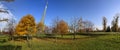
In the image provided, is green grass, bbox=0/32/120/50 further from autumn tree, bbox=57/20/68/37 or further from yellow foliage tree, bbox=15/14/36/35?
autumn tree, bbox=57/20/68/37

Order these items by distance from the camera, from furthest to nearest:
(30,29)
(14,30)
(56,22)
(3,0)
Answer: (56,22)
(14,30)
(30,29)
(3,0)

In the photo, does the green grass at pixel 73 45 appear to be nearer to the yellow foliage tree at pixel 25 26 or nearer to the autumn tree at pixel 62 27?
the yellow foliage tree at pixel 25 26

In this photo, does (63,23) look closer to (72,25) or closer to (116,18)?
(72,25)

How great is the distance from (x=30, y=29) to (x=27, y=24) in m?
2.12

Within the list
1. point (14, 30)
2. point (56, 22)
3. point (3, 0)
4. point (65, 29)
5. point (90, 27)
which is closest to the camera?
point (3, 0)

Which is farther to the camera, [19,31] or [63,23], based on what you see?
[63,23]

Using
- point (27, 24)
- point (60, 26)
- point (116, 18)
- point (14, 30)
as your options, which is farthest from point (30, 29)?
point (116, 18)

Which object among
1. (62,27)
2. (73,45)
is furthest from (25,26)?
(73,45)

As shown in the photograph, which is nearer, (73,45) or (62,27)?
(73,45)

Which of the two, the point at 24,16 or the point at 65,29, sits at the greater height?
the point at 24,16

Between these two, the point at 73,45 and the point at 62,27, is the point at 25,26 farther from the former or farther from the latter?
the point at 73,45

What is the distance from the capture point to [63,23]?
60.2 meters

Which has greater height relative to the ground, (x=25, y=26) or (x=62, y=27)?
(x=25, y=26)

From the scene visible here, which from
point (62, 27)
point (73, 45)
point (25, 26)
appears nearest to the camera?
point (73, 45)
